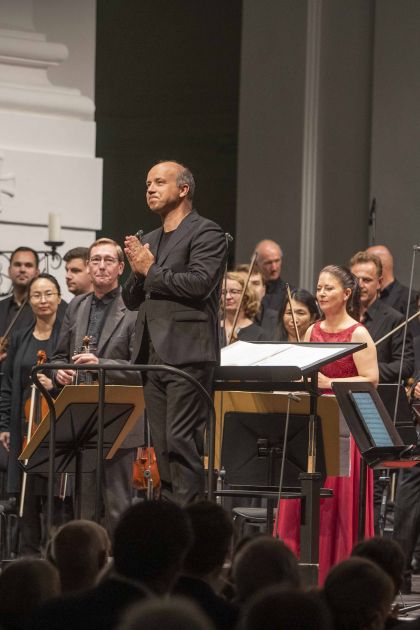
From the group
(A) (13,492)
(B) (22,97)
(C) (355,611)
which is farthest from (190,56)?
(C) (355,611)

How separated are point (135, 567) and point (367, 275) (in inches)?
172

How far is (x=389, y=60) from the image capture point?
9.80 meters

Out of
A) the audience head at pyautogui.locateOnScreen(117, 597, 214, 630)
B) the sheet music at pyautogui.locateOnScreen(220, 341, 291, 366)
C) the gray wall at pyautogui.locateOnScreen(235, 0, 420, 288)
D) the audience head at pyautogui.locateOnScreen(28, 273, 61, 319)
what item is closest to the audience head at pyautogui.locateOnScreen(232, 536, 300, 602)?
the audience head at pyautogui.locateOnScreen(117, 597, 214, 630)

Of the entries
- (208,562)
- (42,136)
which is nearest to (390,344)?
(42,136)

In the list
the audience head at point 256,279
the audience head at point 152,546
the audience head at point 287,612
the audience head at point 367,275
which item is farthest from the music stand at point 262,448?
the audience head at point 287,612

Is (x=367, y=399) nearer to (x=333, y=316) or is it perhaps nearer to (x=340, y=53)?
(x=333, y=316)

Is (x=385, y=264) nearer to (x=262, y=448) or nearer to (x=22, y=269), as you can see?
(x=22, y=269)

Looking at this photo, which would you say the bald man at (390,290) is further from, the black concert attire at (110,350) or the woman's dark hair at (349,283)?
the black concert attire at (110,350)

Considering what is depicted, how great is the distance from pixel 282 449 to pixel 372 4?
5.76m

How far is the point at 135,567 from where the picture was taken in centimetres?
249

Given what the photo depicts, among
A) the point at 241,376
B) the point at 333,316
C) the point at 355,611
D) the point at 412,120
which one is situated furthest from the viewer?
the point at 412,120

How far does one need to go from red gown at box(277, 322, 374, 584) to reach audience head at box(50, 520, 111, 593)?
233cm

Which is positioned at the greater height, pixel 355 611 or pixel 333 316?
pixel 333 316

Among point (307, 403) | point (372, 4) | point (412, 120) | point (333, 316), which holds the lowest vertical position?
point (307, 403)
